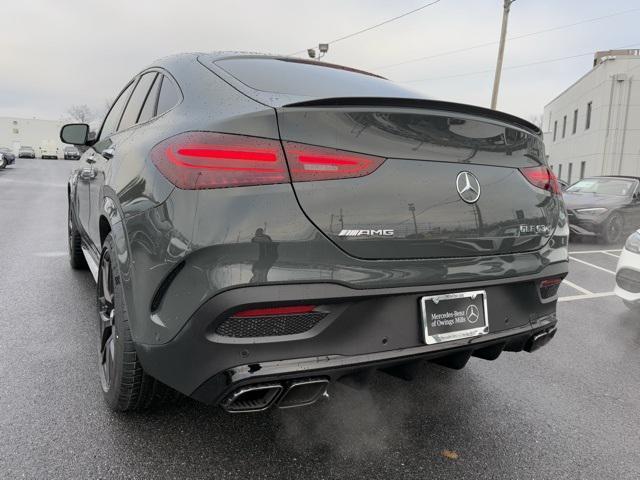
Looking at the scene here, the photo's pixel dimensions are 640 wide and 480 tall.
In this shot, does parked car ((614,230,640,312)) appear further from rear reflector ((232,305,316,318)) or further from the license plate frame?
rear reflector ((232,305,316,318))

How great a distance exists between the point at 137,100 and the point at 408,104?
177cm

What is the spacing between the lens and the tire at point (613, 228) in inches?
374

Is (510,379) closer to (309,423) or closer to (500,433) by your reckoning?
(500,433)

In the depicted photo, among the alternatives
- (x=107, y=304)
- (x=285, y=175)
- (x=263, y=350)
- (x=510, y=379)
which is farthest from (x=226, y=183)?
(x=510, y=379)

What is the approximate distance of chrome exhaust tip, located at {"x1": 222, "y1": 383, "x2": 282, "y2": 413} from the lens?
1.60 metres

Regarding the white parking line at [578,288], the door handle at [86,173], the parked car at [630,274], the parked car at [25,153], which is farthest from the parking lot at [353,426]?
the parked car at [25,153]

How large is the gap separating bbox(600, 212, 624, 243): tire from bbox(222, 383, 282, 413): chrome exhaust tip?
964 cm

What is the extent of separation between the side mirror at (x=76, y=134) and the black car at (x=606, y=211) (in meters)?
8.83

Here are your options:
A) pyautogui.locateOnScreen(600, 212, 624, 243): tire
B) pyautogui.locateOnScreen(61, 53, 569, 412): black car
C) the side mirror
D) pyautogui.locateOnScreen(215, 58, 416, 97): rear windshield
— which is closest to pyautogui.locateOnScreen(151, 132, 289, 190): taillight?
pyautogui.locateOnScreen(61, 53, 569, 412): black car

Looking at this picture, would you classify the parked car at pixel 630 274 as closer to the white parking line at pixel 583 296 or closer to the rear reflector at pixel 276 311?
the white parking line at pixel 583 296

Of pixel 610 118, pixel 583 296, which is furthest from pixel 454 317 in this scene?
pixel 610 118

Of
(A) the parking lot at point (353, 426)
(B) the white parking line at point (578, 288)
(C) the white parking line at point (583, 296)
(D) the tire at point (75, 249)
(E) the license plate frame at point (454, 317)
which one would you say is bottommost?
(B) the white parking line at point (578, 288)

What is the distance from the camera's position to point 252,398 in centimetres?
165

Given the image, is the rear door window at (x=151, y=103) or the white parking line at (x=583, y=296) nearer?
the rear door window at (x=151, y=103)
